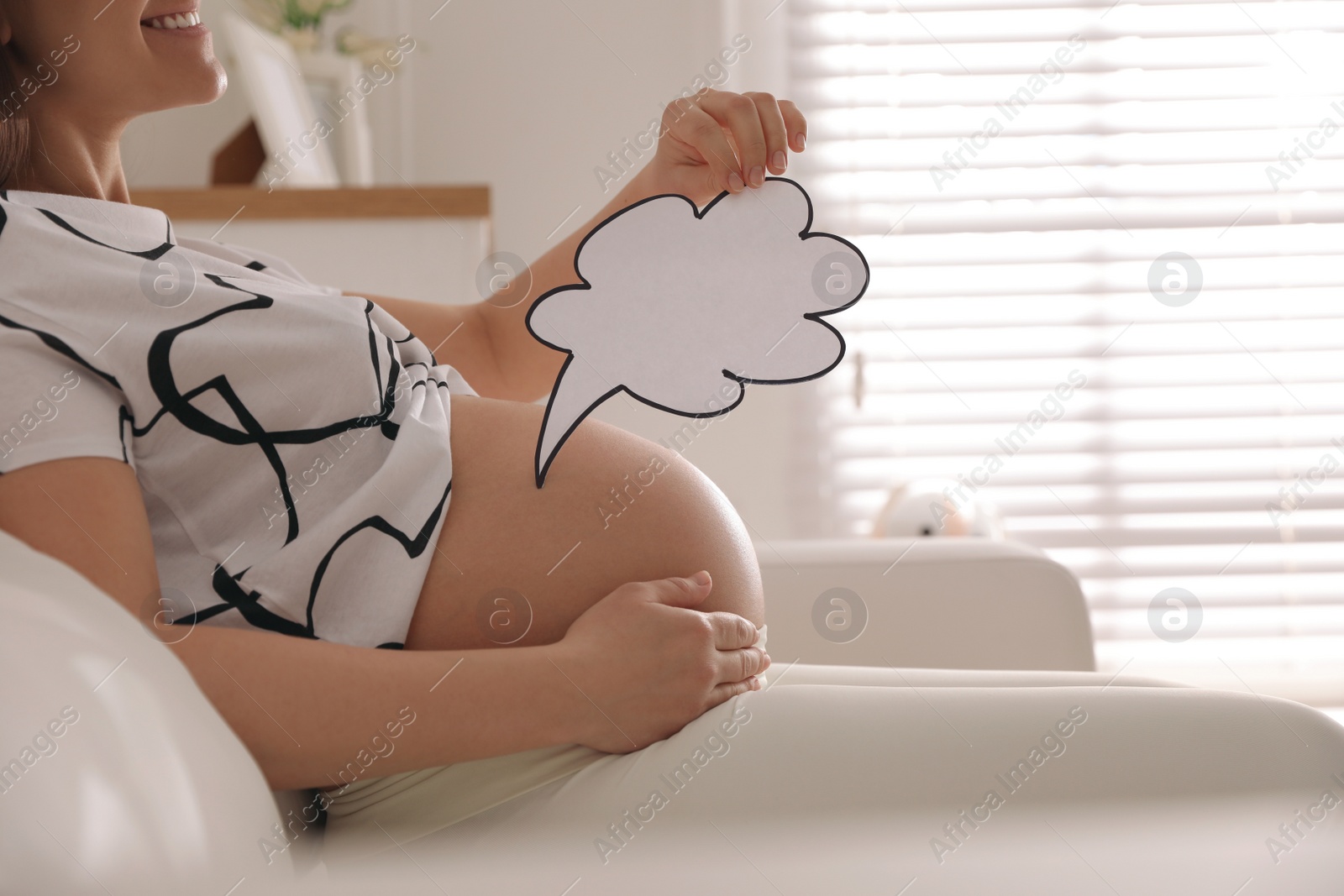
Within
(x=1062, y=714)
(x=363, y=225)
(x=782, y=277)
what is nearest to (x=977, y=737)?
(x=1062, y=714)

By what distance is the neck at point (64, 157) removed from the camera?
2.31 ft

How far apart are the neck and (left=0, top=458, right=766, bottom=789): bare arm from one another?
30 cm

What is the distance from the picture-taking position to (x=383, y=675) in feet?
1.79

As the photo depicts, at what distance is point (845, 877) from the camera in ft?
1.26

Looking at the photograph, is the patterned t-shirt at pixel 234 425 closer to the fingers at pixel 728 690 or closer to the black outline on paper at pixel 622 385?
the black outline on paper at pixel 622 385

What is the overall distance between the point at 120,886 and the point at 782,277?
491mm

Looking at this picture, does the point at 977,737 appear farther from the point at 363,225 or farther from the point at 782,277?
the point at 363,225

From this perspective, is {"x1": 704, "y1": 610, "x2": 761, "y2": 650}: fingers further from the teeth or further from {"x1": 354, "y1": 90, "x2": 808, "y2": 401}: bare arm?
the teeth

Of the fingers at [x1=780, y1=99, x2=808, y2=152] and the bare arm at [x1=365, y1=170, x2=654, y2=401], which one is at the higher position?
the fingers at [x1=780, y1=99, x2=808, y2=152]

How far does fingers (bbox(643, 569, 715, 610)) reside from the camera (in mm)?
623
